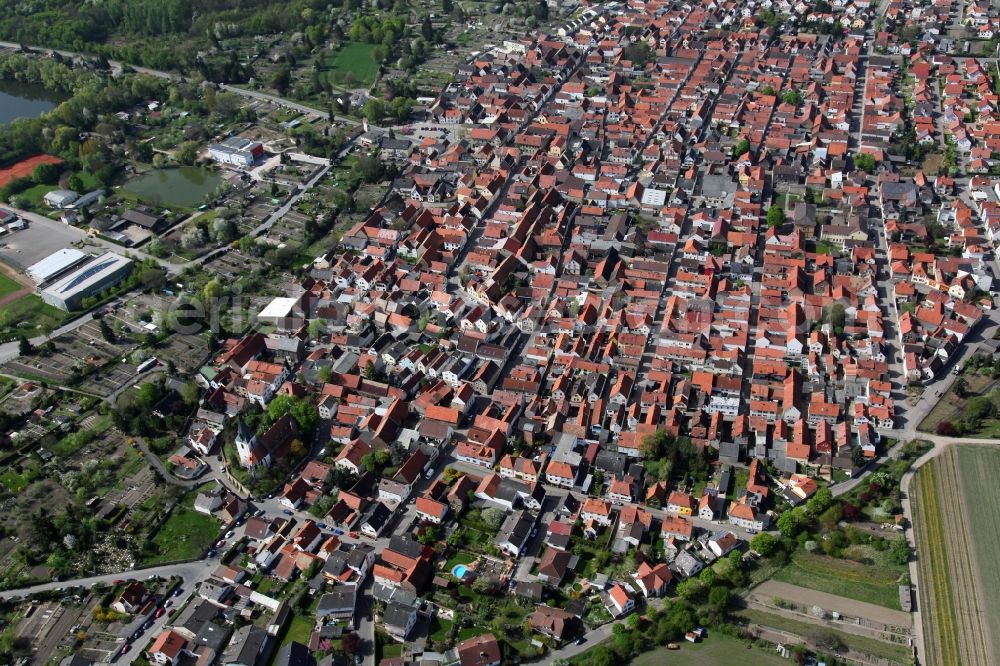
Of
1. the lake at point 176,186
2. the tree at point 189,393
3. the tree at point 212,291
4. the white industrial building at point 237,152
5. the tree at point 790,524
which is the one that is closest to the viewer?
the tree at point 790,524

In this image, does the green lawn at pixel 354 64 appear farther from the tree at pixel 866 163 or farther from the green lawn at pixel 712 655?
the green lawn at pixel 712 655

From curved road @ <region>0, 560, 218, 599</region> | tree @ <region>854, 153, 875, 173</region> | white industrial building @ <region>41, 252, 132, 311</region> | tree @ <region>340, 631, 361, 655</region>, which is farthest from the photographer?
tree @ <region>854, 153, 875, 173</region>

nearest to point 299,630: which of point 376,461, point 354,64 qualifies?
point 376,461

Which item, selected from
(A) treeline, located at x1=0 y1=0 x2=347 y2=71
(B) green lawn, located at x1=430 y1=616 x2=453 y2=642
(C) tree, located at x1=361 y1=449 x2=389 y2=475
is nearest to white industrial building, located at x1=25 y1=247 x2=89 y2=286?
(C) tree, located at x1=361 y1=449 x2=389 y2=475

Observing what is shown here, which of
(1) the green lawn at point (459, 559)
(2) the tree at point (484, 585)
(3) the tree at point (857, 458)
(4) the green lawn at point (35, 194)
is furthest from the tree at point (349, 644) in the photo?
(4) the green lawn at point (35, 194)

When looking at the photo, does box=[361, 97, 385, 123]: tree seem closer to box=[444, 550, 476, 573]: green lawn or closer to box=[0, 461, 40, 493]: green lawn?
box=[0, 461, 40, 493]: green lawn

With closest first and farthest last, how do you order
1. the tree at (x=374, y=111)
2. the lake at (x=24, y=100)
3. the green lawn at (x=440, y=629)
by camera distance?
the green lawn at (x=440, y=629), the tree at (x=374, y=111), the lake at (x=24, y=100)
